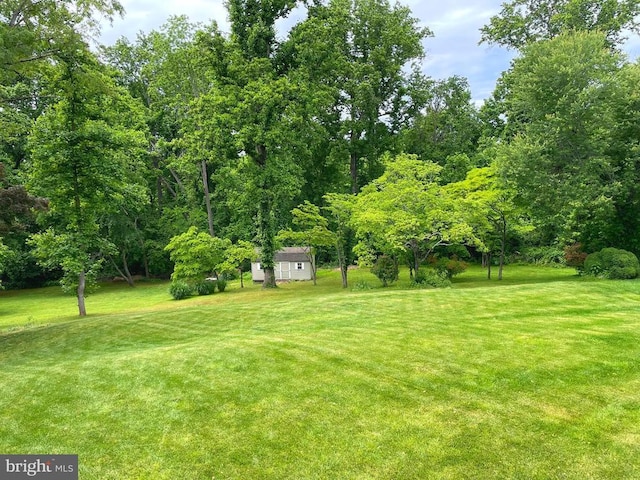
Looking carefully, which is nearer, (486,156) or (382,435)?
(382,435)

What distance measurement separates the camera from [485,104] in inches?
1581

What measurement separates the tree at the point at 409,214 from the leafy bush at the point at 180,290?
40.6 ft

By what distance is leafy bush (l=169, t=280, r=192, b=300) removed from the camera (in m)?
26.1

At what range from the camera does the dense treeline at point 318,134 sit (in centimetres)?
1487

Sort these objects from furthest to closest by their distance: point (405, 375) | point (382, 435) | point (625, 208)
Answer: point (625, 208)
point (405, 375)
point (382, 435)

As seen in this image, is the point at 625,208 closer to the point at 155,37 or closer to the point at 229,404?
the point at 229,404

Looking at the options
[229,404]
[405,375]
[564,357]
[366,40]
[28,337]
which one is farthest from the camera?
[366,40]

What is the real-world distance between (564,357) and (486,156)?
2991 centimetres

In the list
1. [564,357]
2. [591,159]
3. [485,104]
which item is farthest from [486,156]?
[564,357]

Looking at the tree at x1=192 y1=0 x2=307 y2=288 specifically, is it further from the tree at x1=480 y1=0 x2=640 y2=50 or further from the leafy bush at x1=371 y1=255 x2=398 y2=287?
the tree at x1=480 y1=0 x2=640 y2=50

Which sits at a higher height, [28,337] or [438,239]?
[438,239]

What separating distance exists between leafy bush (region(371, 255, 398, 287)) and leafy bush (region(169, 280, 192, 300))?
1252 cm

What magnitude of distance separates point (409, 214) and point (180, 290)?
51.6ft

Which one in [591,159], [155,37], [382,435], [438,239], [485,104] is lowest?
[382,435]
